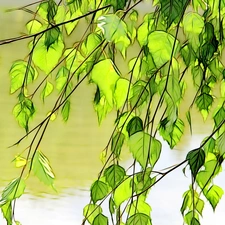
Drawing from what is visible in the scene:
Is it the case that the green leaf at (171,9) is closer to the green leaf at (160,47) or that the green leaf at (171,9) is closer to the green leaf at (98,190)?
the green leaf at (160,47)

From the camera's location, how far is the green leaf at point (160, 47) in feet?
1.00

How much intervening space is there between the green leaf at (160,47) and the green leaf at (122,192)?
4.6 inches

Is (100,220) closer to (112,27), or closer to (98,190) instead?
(98,190)

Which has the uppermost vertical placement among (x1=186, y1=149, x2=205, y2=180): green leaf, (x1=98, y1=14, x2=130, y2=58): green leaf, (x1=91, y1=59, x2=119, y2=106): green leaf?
(x1=98, y1=14, x2=130, y2=58): green leaf

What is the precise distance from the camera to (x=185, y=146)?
208 cm

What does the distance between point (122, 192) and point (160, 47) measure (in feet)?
0.42

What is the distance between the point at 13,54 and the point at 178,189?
1.70 metres

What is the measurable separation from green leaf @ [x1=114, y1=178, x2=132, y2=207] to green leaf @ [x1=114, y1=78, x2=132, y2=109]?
7 centimetres

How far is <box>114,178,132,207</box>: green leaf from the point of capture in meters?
0.39

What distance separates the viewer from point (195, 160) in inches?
14.1

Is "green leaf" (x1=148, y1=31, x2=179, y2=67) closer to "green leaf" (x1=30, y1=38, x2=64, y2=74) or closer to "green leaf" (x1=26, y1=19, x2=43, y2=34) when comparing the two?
"green leaf" (x1=30, y1=38, x2=64, y2=74)

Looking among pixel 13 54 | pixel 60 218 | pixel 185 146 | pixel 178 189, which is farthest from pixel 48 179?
Answer: pixel 13 54

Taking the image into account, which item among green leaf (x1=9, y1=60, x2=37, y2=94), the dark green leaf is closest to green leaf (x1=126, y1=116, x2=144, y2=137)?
the dark green leaf

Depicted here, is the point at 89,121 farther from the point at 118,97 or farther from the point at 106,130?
the point at 118,97
